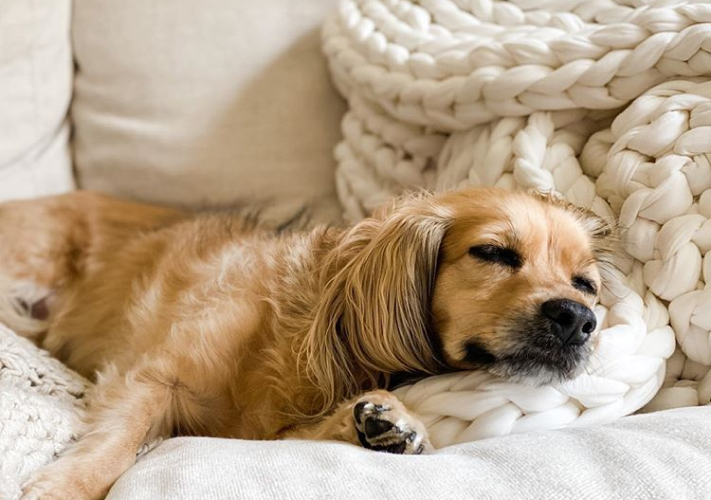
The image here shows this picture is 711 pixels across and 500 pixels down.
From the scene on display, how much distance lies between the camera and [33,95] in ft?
6.67

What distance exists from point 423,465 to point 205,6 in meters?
1.49

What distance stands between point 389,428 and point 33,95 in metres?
1.42

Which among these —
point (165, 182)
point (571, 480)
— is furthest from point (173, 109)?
point (571, 480)

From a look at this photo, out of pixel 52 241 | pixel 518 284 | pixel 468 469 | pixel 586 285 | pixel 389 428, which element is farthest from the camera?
pixel 52 241

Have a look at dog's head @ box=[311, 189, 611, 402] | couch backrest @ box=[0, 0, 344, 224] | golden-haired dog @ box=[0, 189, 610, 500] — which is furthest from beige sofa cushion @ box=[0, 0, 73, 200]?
dog's head @ box=[311, 189, 611, 402]

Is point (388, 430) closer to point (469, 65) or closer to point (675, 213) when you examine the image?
point (675, 213)

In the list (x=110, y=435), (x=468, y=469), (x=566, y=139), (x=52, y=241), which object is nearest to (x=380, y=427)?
(x=468, y=469)

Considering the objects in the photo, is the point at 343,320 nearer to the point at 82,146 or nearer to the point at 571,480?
the point at 571,480

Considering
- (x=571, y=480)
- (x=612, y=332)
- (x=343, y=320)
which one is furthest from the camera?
(x=343, y=320)

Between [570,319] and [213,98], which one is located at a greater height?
[213,98]

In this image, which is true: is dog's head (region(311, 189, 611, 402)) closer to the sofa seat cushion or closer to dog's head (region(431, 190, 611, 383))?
dog's head (region(431, 190, 611, 383))

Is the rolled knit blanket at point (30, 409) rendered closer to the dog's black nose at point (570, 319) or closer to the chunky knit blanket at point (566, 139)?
the chunky knit blanket at point (566, 139)

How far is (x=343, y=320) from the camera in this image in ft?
4.46

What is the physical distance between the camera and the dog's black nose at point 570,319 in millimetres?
1156
